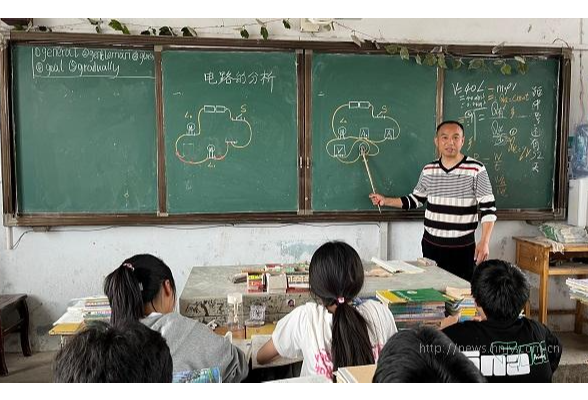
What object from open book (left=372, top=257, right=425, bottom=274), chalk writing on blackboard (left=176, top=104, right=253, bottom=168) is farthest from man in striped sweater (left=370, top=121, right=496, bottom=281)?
chalk writing on blackboard (left=176, top=104, right=253, bottom=168)

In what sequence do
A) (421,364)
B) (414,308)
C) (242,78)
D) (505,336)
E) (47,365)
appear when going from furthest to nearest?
1. (242,78)
2. (47,365)
3. (414,308)
4. (505,336)
5. (421,364)

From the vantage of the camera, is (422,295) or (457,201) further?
(457,201)

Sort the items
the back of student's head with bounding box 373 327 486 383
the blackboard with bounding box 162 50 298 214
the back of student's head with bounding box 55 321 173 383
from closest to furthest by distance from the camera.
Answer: the back of student's head with bounding box 373 327 486 383 → the back of student's head with bounding box 55 321 173 383 → the blackboard with bounding box 162 50 298 214

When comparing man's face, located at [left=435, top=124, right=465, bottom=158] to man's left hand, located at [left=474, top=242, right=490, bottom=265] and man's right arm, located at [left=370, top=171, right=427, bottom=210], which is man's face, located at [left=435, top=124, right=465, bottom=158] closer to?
man's right arm, located at [left=370, top=171, right=427, bottom=210]

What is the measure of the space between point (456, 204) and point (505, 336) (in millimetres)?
2066

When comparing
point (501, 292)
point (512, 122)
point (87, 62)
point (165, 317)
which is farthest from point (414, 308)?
point (87, 62)

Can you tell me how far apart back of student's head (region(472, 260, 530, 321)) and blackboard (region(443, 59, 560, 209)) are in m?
2.36

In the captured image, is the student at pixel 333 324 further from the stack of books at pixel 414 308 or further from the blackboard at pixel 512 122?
the blackboard at pixel 512 122

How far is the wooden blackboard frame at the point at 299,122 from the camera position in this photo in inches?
133

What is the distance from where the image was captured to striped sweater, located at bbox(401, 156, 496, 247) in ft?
11.2

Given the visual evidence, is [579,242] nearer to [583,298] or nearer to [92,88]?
[583,298]

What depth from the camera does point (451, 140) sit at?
3.45 m

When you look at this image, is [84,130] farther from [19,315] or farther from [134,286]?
[134,286]

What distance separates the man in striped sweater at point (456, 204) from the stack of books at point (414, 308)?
4.66 feet
